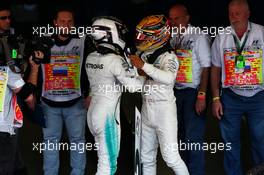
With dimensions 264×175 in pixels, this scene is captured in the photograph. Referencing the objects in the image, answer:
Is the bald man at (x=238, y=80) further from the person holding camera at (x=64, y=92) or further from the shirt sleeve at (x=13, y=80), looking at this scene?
the shirt sleeve at (x=13, y=80)

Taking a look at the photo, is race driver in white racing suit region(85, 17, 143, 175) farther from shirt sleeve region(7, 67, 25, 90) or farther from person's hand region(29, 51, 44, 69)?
shirt sleeve region(7, 67, 25, 90)

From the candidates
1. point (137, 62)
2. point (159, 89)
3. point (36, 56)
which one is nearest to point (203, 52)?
point (159, 89)

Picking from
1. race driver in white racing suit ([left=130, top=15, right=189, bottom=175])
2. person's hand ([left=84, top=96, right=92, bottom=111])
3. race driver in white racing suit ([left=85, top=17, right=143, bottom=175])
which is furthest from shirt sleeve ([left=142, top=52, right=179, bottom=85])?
person's hand ([left=84, top=96, right=92, bottom=111])

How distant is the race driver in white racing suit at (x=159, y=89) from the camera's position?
4320 millimetres

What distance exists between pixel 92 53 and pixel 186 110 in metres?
0.99

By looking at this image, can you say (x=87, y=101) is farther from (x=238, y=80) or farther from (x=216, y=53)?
(x=238, y=80)

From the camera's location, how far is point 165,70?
14.0 feet

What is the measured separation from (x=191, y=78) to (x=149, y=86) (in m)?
0.52

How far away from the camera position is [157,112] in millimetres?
4422

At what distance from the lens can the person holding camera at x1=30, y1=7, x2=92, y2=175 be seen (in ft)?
15.7

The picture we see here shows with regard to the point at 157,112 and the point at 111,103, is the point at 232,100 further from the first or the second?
the point at 111,103

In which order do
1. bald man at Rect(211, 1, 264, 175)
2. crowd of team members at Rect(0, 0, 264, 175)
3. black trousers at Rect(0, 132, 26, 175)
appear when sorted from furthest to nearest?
bald man at Rect(211, 1, 264, 175)
crowd of team members at Rect(0, 0, 264, 175)
black trousers at Rect(0, 132, 26, 175)

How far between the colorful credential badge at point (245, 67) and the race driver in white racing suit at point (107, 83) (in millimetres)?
778

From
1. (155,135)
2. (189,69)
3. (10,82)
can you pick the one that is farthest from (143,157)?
(10,82)
